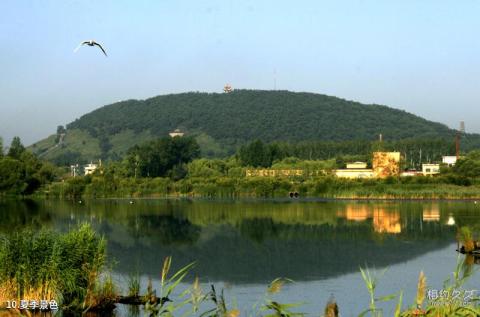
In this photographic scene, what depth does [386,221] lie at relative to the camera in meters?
59.2

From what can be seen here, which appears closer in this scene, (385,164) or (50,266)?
(50,266)

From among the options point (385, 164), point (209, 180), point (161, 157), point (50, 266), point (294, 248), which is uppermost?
point (161, 157)

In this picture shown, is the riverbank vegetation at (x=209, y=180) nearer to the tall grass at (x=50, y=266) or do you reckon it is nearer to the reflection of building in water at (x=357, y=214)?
the reflection of building in water at (x=357, y=214)

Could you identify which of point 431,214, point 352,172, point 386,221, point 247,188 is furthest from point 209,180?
point 386,221

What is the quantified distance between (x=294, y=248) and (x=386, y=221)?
64.5ft

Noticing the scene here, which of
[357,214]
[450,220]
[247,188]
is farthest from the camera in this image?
[247,188]

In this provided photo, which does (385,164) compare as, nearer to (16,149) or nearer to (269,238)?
(16,149)

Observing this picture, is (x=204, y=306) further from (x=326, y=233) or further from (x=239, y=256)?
(x=326, y=233)

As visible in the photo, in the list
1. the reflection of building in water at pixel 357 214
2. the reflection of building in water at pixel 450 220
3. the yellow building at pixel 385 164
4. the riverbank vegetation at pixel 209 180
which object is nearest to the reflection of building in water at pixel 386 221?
the reflection of building in water at pixel 357 214

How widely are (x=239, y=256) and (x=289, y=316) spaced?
28.9m

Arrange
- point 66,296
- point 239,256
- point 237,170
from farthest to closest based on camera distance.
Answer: point 237,170
point 239,256
point 66,296

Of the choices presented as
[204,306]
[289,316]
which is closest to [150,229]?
[204,306]

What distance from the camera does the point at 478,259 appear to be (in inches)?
1310

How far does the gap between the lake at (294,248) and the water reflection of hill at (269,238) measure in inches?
2.2
